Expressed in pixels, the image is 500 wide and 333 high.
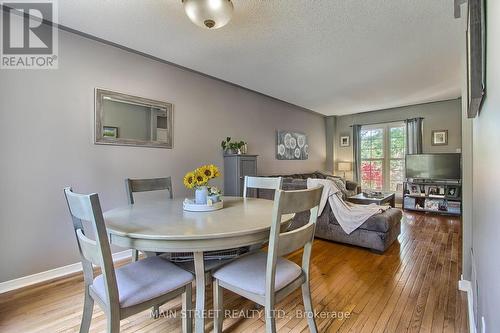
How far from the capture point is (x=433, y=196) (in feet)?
16.4

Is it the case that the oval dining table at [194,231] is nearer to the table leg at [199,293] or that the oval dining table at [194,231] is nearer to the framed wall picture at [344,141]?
the table leg at [199,293]

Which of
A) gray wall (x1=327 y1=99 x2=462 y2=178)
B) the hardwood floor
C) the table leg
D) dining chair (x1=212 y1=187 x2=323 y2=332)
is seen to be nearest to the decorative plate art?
gray wall (x1=327 y1=99 x2=462 y2=178)

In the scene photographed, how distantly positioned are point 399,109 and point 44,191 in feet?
23.0

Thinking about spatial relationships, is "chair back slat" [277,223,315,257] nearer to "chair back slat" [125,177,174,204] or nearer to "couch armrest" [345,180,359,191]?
"chair back slat" [125,177,174,204]

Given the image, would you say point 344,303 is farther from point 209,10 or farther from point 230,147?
point 230,147

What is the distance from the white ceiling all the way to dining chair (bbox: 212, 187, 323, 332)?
1.74m

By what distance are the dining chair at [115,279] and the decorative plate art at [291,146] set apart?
4143 mm

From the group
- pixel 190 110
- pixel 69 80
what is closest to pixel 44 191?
pixel 69 80

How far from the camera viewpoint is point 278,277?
133 centimetres

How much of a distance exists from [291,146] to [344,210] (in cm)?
283

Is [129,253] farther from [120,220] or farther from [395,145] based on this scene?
[395,145]

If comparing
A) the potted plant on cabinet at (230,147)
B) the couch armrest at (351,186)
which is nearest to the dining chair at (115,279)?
the potted plant on cabinet at (230,147)

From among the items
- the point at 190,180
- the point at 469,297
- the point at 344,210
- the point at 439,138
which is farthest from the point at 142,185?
the point at 439,138

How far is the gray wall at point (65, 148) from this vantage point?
2125 mm
